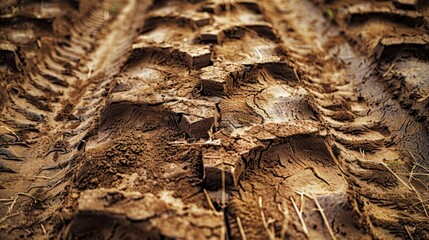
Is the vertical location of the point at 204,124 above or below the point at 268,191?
above

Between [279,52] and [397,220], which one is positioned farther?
[279,52]

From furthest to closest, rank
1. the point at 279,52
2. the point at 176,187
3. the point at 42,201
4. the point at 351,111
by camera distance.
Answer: the point at 279,52, the point at 351,111, the point at 42,201, the point at 176,187

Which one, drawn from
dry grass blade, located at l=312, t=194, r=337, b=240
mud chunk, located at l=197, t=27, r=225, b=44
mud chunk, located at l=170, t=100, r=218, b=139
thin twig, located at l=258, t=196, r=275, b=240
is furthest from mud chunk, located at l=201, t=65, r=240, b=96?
dry grass blade, located at l=312, t=194, r=337, b=240

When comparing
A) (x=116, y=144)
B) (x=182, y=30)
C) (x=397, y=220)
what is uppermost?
(x=182, y=30)

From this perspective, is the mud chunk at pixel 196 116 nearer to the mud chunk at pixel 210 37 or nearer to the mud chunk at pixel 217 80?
the mud chunk at pixel 217 80

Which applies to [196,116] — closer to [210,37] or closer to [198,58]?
[198,58]

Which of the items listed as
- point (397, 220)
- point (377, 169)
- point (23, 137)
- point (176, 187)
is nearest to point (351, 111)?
point (377, 169)

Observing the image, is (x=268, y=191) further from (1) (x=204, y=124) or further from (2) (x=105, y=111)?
(2) (x=105, y=111)

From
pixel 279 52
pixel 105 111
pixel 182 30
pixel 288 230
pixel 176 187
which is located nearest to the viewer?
pixel 288 230

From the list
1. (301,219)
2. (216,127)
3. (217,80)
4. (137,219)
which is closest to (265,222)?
(301,219)
